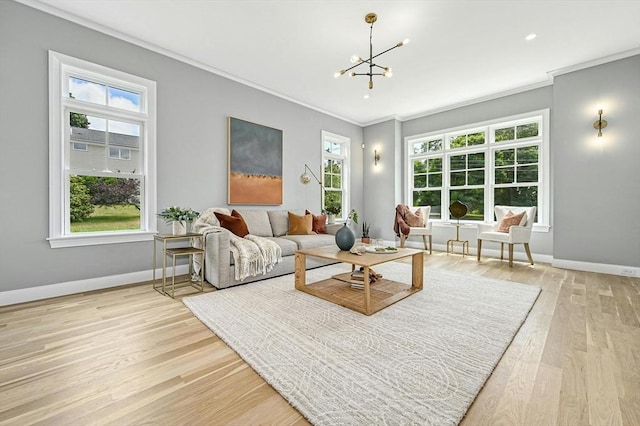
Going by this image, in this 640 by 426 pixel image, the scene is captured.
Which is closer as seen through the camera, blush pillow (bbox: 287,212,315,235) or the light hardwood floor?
the light hardwood floor

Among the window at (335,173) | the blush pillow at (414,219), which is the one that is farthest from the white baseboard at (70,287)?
the blush pillow at (414,219)

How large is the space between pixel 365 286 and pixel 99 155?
132 inches

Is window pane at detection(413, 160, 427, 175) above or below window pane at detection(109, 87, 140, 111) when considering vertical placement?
below

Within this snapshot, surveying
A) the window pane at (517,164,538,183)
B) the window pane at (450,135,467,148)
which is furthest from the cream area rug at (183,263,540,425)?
the window pane at (450,135,467,148)

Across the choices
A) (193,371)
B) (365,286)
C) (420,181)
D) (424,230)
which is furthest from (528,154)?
(193,371)

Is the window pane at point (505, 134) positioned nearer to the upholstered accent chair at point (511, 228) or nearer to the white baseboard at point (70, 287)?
the upholstered accent chair at point (511, 228)

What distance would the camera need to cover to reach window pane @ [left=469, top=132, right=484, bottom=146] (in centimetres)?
552

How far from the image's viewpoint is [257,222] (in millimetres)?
4277

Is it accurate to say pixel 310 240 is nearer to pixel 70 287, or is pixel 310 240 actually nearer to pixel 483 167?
pixel 70 287

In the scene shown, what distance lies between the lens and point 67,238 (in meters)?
2.91

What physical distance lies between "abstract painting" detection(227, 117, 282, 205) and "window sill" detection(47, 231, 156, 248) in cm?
130

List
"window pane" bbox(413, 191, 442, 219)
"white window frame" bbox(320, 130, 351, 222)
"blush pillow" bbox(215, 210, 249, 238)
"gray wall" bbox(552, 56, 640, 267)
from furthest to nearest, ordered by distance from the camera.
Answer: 1. "white window frame" bbox(320, 130, 351, 222)
2. "window pane" bbox(413, 191, 442, 219)
3. "gray wall" bbox(552, 56, 640, 267)
4. "blush pillow" bbox(215, 210, 249, 238)

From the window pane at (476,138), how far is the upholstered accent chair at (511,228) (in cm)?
146

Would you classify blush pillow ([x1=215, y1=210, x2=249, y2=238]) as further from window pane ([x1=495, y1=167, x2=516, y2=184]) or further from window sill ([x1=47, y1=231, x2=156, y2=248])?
window pane ([x1=495, y1=167, x2=516, y2=184])
